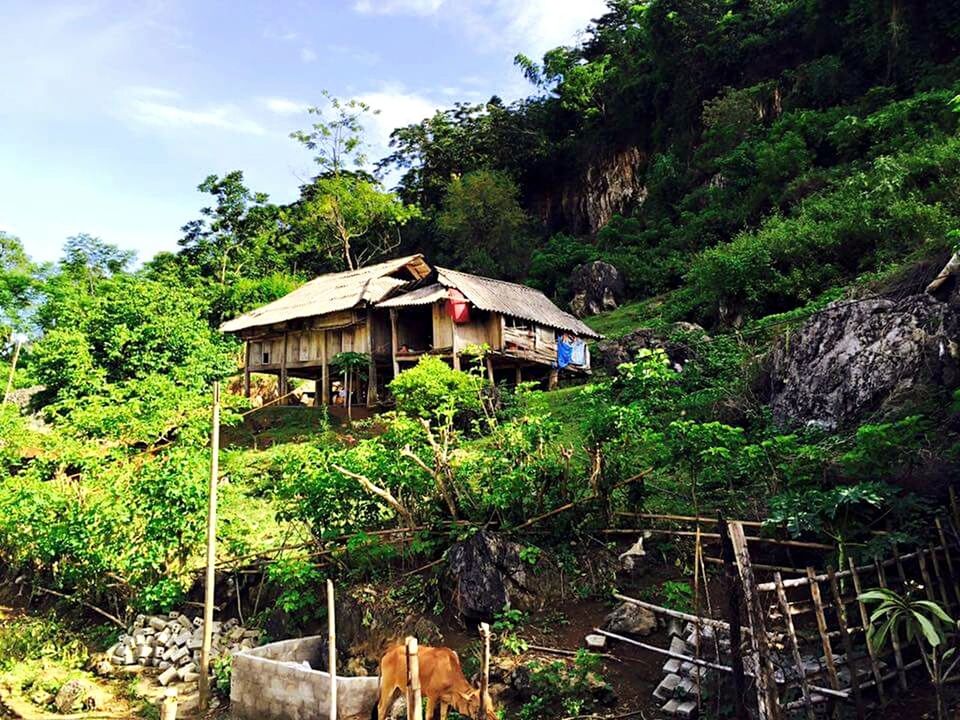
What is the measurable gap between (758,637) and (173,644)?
28.0 ft

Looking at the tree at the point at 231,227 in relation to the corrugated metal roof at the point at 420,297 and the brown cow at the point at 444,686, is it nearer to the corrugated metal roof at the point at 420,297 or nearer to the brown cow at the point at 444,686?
the corrugated metal roof at the point at 420,297

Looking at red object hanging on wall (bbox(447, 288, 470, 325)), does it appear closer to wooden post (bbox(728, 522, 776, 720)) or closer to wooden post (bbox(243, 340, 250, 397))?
wooden post (bbox(243, 340, 250, 397))

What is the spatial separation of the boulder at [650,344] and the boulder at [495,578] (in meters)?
9.15

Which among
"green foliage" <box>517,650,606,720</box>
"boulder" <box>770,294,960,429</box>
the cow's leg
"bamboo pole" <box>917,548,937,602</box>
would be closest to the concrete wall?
the cow's leg

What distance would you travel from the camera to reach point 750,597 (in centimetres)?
527

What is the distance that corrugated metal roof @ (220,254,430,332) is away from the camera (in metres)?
21.7

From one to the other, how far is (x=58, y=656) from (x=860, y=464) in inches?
443

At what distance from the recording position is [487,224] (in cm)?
3253

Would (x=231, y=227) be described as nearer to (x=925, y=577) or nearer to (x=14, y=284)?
(x=14, y=284)

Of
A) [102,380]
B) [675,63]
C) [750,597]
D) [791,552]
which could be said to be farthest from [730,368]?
[675,63]

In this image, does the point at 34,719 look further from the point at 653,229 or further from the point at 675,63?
the point at 675,63

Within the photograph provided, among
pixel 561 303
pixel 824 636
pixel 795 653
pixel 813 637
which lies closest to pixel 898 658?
pixel 824 636

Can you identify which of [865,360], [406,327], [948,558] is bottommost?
[948,558]

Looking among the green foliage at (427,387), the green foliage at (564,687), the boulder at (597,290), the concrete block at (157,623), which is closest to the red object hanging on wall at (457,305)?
the green foliage at (427,387)
